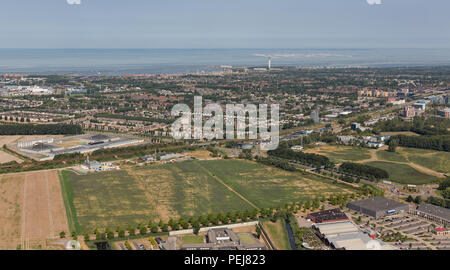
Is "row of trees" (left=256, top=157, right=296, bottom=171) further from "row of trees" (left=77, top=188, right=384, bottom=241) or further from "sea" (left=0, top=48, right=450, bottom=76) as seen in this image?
"sea" (left=0, top=48, right=450, bottom=76)

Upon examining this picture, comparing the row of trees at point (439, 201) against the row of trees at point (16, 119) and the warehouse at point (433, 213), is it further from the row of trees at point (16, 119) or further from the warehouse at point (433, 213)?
the row of trees at point (16, 119)

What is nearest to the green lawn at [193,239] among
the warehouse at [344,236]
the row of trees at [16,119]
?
the warehouse at [344,236]

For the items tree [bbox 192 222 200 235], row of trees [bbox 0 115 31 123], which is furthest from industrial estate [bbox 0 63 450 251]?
row of trees [bbox 0 115 31 123]

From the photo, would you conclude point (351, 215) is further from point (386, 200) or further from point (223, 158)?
point (223, 158)

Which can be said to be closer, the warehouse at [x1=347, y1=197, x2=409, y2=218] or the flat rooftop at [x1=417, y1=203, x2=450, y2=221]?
the flat rooftop at [x1=417, y1=203, x2=450, y2=221]
